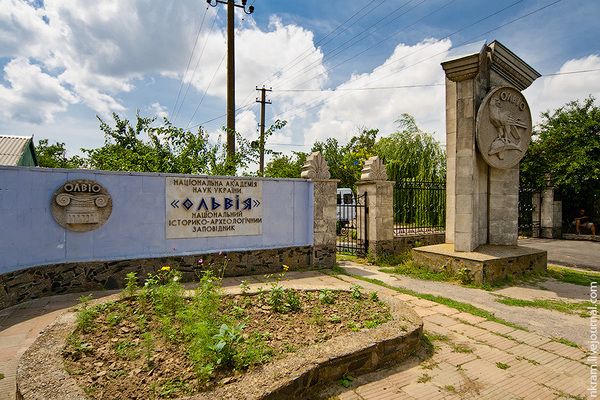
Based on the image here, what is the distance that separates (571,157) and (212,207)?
1410 cm

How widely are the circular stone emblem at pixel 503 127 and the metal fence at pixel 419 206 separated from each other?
8.29ft

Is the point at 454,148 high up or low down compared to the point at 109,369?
up

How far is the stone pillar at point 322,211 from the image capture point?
771cm

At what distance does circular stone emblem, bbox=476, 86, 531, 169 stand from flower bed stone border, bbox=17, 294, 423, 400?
16.6ft

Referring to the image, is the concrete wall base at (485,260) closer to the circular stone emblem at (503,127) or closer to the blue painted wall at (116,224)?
the circular stone emblem at (503,127)

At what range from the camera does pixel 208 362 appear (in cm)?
262

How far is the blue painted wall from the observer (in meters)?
4.91

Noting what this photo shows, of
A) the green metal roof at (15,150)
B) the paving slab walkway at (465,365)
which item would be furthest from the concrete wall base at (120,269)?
the green metal roof at (15,150)

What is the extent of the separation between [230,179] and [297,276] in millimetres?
2518

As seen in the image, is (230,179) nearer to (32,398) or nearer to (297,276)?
(297,276)

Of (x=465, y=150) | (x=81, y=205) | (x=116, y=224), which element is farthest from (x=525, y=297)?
(x=81, y=205)

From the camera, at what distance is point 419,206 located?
1067cm

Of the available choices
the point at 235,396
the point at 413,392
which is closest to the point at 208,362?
the point at 235,396

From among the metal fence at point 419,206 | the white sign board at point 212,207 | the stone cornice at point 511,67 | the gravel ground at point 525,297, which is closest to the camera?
the gravel ground at point 525,297
